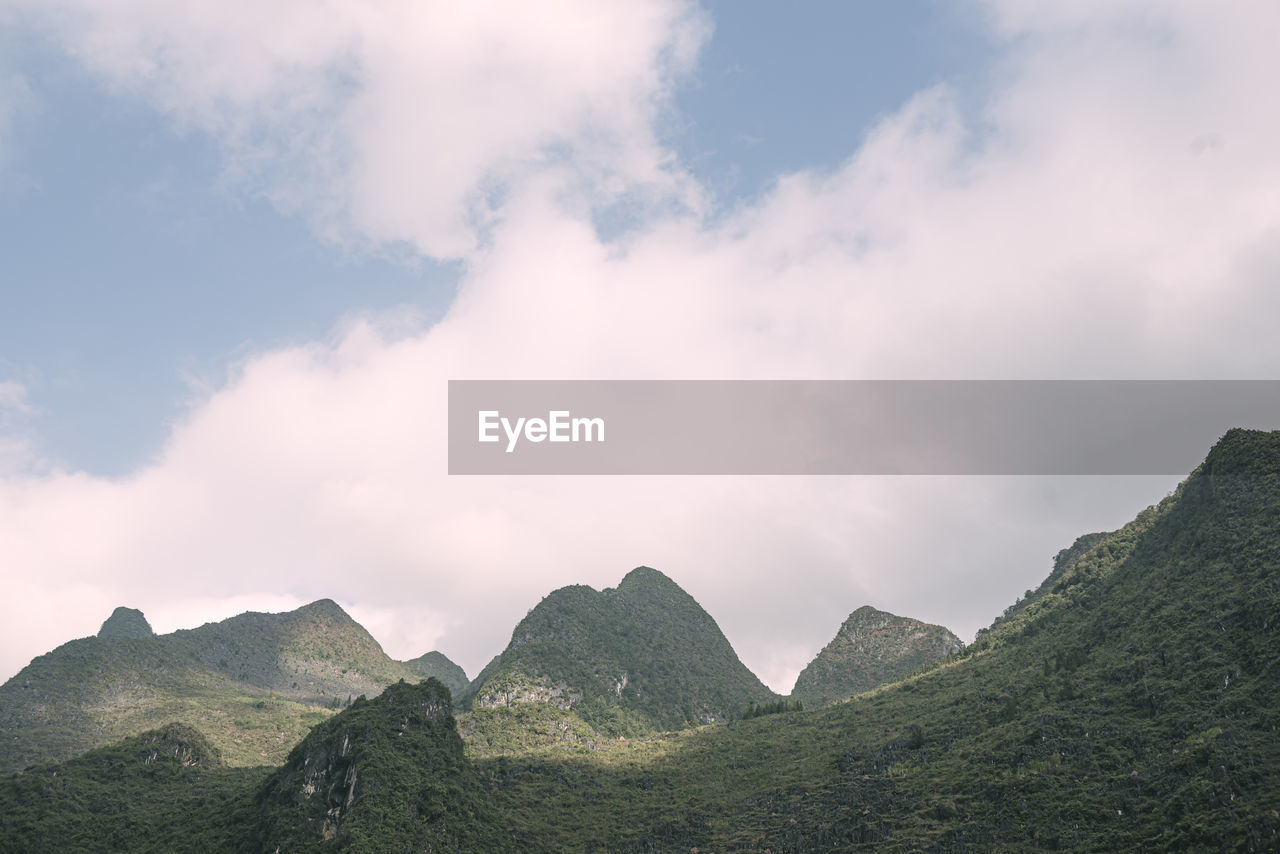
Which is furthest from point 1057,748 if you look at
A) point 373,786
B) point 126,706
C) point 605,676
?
point 126,706

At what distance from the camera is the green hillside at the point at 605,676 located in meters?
157

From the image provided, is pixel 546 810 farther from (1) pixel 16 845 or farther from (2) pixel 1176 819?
(2) pixel 1176 819

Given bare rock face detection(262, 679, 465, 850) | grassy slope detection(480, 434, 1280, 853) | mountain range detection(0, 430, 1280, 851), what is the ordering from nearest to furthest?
grassy slope detection(480, 434, 1280, 853) < mountain range detection(0, 430, 1280, 851) < bare rock face detection(262, 679, 465, 850)

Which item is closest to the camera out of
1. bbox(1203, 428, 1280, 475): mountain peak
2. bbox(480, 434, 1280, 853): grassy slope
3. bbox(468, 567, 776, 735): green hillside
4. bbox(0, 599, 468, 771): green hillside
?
bbox(480, 434, 1280, 853): grassy slope

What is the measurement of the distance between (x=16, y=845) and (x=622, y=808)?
228ft

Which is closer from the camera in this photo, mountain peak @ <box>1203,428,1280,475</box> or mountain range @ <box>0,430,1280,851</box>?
mountain range @ <box>0,430,1280,851</box>

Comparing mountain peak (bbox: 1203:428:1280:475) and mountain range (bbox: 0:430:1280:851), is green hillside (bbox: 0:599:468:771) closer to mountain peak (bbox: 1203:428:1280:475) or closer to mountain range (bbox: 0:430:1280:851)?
mountain range (bbox: 0:430:1280:851)

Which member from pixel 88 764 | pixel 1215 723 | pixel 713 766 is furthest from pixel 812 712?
pixel 88 764

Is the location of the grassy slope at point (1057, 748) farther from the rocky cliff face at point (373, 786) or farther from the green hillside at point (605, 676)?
the green hillside at point (605, 676)

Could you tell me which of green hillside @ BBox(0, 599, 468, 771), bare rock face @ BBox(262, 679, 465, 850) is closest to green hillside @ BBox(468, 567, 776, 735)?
green hillside @ BBox(0, 599, 468, 771)

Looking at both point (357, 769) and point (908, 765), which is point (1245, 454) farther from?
point (357, 769)

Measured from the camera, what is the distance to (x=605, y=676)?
17000 centimetres

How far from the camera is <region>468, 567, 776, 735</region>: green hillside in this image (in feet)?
515

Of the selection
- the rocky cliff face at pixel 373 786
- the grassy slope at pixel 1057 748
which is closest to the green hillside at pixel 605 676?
the grassy slope at pixel 1057 748
